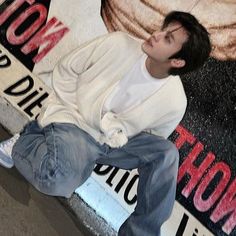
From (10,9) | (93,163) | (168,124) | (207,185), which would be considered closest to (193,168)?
(207,185)

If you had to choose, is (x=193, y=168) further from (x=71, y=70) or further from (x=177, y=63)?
(x=71, y=70)

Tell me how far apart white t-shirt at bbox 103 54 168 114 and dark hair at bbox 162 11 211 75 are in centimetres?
5

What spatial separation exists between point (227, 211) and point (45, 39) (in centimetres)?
65

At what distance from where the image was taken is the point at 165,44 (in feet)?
3.88

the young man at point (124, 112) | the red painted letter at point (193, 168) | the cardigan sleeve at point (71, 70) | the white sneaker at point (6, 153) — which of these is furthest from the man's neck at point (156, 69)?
the white sneaker at point (6, 153)

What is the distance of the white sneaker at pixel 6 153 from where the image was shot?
124 cm

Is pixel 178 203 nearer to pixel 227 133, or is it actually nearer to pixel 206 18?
pixel 227 133

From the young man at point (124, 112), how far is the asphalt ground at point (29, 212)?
6 centimetres

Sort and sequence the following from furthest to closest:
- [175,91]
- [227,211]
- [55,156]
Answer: [227,211], [175,91], [55,156]

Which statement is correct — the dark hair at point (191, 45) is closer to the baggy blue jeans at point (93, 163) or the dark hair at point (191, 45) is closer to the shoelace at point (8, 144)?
the baggy blue jeans at point (93, 163)

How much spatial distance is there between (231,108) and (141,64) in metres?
0.33

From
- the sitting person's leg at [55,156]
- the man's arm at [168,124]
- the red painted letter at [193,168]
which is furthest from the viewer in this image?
the red painted letter at [193,168]

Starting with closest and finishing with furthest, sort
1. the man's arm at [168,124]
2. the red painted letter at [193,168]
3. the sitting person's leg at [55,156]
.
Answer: the sitting person's leg at [55,156] < the man's arm at [168,124] < the red painted letter at [193,168]

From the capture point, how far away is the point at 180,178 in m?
1.37
